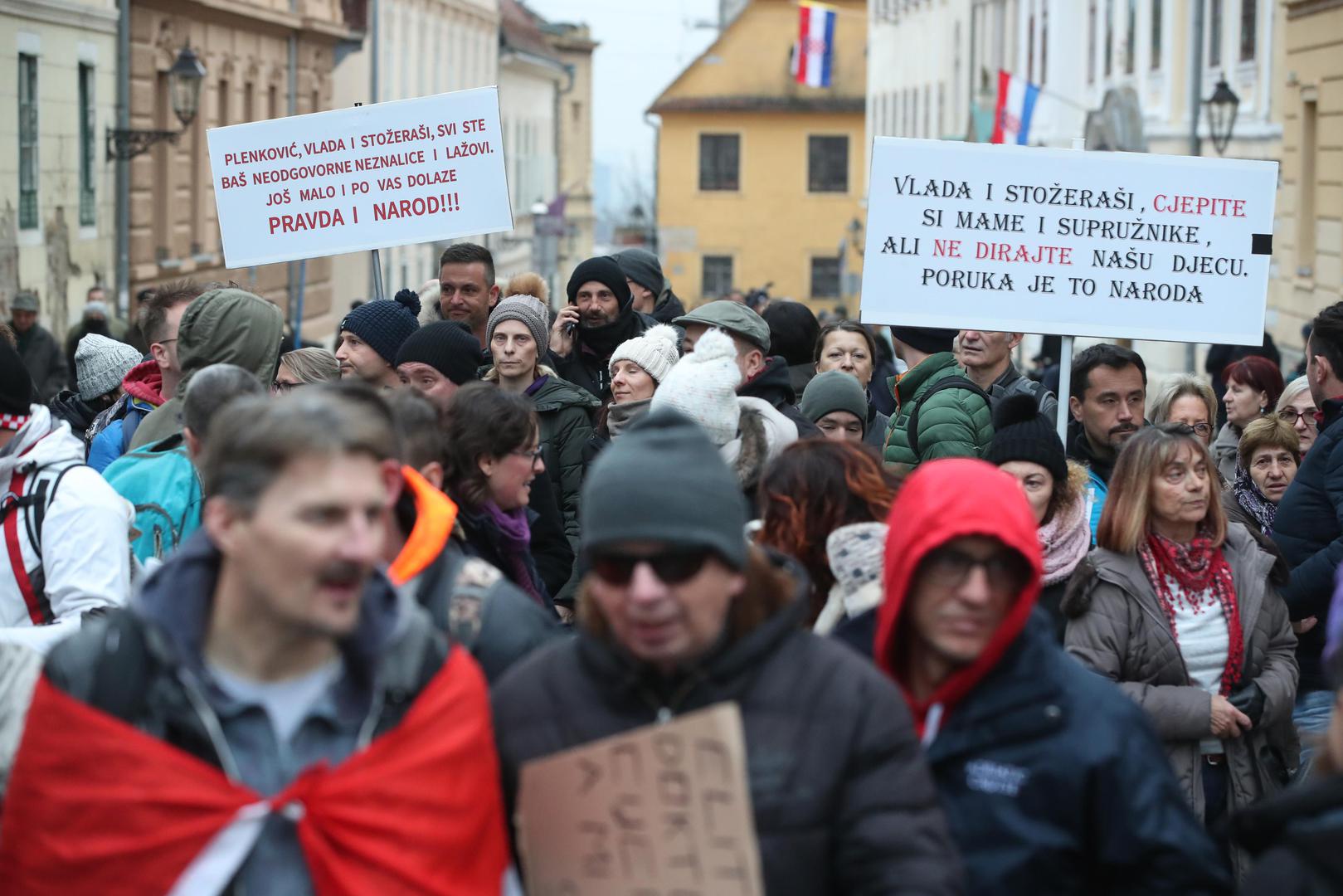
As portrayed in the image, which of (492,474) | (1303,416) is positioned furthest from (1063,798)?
(1303,416)

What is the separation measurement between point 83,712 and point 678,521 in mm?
907

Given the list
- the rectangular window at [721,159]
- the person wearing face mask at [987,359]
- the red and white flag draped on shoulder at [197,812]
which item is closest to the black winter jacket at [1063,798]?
the red and white flag draped on shoulder at [197,812]

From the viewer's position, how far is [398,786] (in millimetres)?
3002

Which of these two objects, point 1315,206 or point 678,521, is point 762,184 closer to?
point 1315,206

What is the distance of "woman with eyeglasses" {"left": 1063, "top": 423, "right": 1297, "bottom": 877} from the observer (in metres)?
5.25

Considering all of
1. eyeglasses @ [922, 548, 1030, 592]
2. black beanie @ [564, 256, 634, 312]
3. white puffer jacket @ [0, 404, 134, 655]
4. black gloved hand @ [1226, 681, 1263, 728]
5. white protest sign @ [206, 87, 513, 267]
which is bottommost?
black gloved hand @ [1226, 681, 1263, 728]

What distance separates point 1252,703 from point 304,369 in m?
3.28

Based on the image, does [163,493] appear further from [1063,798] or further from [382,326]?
[1063,798]

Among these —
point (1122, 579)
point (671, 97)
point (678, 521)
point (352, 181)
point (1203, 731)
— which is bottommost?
point (1203, 731)

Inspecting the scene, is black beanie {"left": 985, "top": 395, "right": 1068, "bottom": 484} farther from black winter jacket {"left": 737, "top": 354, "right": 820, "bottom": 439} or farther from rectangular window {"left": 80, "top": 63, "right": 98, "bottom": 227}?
rectangular window {"left": 80, "top": 63, "right": 98, "bottom": 227}

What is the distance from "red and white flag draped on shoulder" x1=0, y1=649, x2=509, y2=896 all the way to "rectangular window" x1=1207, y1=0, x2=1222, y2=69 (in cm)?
2661

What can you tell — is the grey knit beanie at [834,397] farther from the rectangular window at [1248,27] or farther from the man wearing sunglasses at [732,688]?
the rectangular window at [1248,27]

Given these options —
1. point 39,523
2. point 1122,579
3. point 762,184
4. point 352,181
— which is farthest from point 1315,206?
point 762,184

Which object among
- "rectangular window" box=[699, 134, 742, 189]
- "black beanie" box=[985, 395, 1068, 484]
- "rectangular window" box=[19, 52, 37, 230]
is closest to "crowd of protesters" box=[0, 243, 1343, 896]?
"black beanie" box=[985, 395, 1068, 484]
